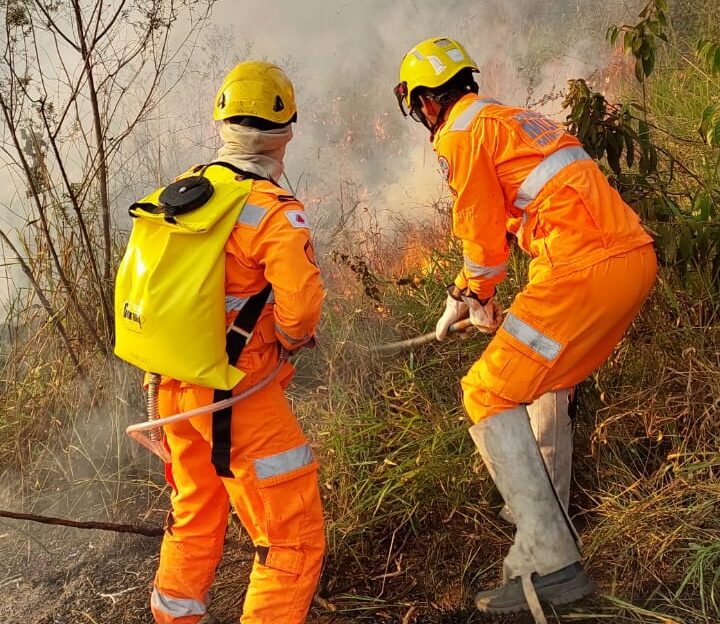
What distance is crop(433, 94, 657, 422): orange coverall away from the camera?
2594mm

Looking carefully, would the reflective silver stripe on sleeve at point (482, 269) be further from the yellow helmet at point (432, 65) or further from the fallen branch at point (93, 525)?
the fallen branch at point (93, 525)

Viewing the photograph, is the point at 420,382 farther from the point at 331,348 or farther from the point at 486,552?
the point at 486,552

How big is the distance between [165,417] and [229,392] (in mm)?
338

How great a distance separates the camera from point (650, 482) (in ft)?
10.3

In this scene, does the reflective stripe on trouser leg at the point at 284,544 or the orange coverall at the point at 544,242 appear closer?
the reflective stripe on trouser leg at the point at 284,544

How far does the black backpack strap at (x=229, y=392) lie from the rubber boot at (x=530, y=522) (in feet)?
3.16

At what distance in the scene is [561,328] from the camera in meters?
2.59

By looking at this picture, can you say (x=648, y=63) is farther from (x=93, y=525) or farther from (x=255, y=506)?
(x=93, y=525)

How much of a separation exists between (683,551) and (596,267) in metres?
1.21

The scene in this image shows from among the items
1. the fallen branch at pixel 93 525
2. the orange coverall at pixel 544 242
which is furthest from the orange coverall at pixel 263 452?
the orange coverall at pixel 544 242

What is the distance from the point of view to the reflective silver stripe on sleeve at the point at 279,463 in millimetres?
2469

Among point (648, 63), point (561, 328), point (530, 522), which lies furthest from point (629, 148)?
point (530, 522)

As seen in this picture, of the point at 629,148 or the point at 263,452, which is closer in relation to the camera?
the point at 263,452

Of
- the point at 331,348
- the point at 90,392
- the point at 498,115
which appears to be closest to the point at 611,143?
the point at 498,115
